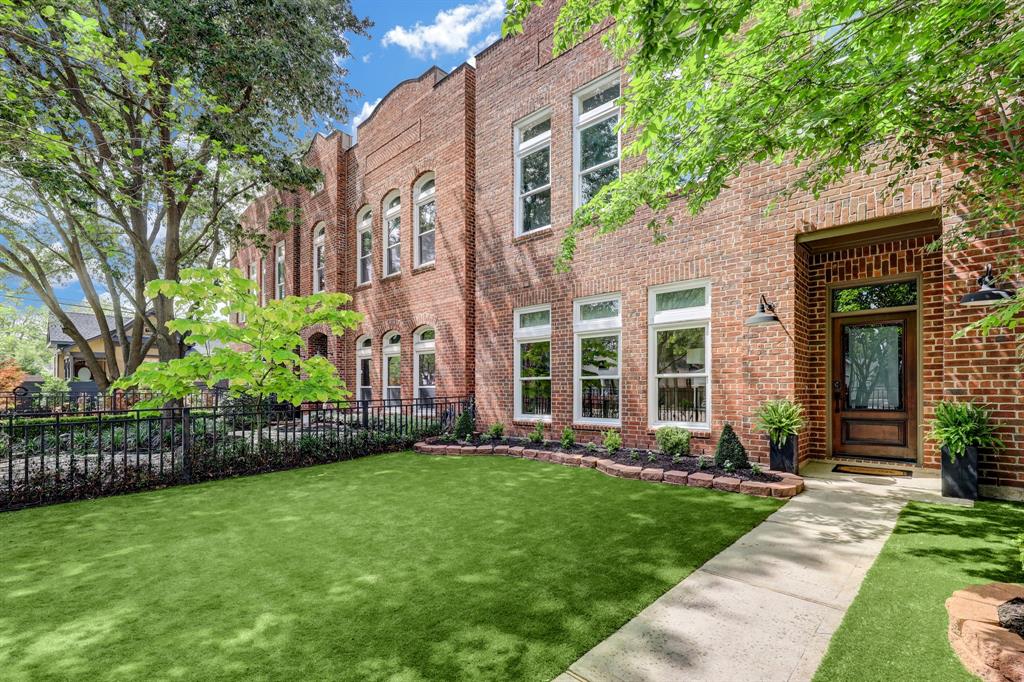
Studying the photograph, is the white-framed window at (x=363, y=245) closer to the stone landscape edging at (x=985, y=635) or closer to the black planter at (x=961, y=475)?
the black planter at (x=961, y=475)

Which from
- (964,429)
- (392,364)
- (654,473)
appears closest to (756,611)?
(654,473)

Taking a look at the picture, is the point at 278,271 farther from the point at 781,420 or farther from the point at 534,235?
the point at 781,420

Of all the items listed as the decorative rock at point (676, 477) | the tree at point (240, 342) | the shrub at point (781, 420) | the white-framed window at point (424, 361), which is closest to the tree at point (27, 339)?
the white-framed window at point (424, 361)

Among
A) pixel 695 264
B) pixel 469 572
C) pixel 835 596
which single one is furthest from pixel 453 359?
pixel 835 596

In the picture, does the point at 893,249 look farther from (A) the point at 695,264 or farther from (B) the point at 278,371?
(B) the point at 278,371

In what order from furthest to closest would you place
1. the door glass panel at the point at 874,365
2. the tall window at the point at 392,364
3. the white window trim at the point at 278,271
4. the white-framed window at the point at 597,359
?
1. the white window trim at the point at 278,271
2. the tall window at the point at 392,364
3. the white-framed window at the point at 597,359
4. the door glass panel at the point at 874,365

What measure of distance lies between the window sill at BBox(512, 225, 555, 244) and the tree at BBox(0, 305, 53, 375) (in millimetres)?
33532

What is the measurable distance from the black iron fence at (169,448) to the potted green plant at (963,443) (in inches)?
304

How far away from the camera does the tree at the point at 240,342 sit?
6.17 metres

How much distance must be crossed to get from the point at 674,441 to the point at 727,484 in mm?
1451

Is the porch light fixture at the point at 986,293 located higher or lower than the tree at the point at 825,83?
lower

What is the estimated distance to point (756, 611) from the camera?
262 centimetres

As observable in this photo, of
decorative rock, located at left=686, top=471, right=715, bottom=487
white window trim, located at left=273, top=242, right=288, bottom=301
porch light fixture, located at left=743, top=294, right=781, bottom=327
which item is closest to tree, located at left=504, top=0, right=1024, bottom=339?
porch light fixture, located at left=743, top=294, right=781, bottom=327

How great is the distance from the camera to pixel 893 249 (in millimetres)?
6125
